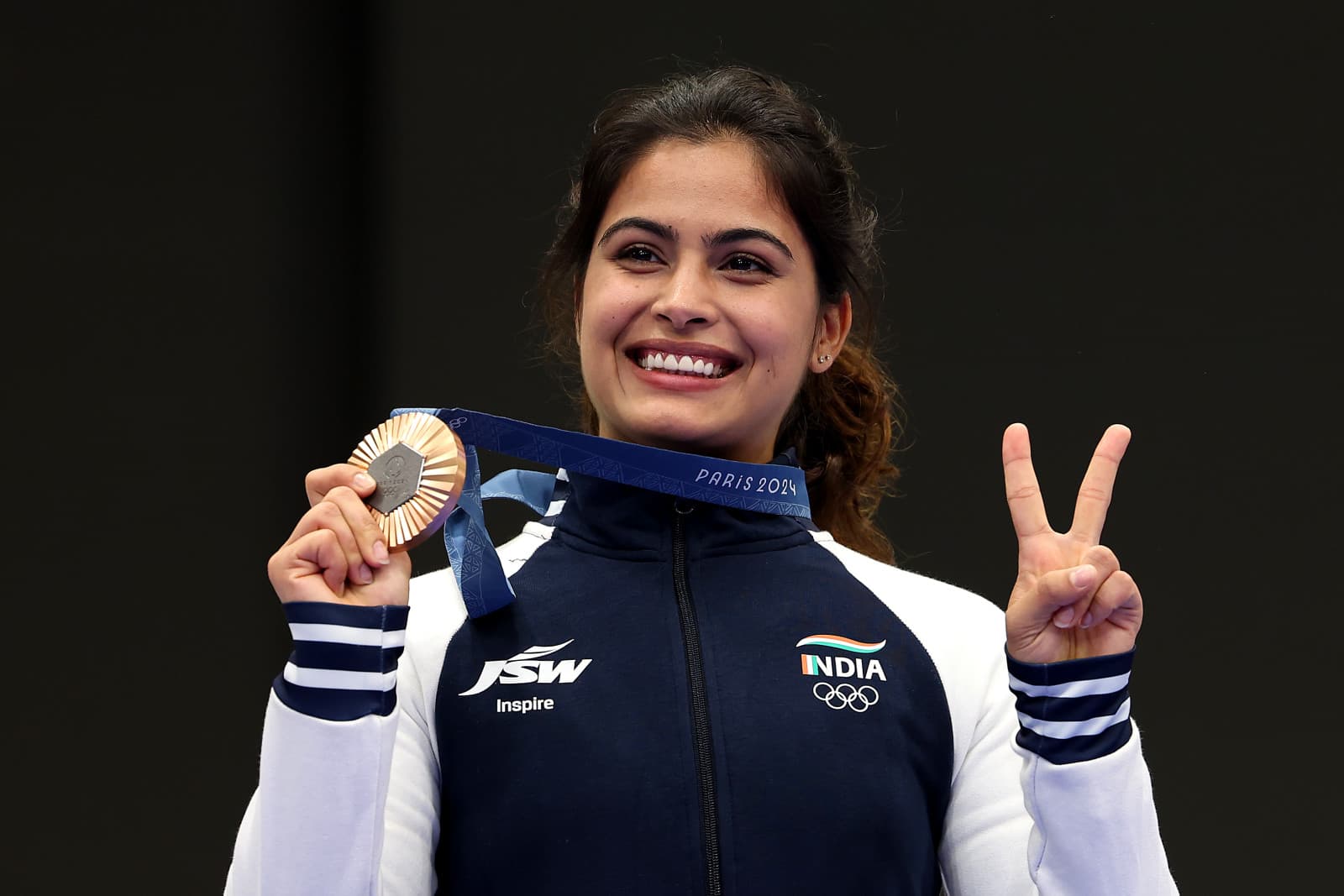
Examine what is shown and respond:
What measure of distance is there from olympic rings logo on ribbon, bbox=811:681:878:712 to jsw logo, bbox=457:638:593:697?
24 cm

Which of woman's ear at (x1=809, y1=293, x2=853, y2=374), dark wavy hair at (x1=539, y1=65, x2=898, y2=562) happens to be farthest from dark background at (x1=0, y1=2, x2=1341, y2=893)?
woman's ear at (x1=809, y1=293, x2=853, y2=374)

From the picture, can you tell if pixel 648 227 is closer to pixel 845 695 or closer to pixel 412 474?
pixel 412 474

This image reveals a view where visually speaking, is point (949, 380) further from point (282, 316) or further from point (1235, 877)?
point (282, 316)

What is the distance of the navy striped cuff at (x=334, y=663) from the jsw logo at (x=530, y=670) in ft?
0.63

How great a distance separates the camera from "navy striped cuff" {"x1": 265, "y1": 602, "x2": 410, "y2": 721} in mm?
1316

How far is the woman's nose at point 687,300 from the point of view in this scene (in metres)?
1.58

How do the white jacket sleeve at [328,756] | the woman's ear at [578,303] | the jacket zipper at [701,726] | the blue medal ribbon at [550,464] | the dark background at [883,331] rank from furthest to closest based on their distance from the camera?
the dark background at [883,331], the woman's ear at [578,303], the blue medal ribbon at [550,464], the jacket zipper at [701,726], the white jacket sleeve at [328,756]

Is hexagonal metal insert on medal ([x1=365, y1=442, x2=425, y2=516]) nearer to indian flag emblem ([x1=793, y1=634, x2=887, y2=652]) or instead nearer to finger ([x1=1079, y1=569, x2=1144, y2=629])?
indian flag emblem ([x1=793, y1=634, x2=887, y2=652])

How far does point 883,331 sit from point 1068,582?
1.29 meters

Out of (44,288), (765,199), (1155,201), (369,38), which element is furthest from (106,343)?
(1155,201)

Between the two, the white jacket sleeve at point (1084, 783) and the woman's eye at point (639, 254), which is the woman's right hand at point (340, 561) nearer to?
the woman's eye at point (639, 254)

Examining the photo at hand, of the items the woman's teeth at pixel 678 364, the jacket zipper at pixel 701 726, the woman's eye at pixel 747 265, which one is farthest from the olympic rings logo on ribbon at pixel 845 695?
the woman's eye at pixel 747 265

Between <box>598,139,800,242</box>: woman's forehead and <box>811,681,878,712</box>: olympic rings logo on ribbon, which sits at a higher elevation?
<box>598,139,800,242</box>: woman's forehead

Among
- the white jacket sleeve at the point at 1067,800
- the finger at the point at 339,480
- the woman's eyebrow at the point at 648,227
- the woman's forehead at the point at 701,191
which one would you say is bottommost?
the white jacket sleeve at the point at 1067,800
